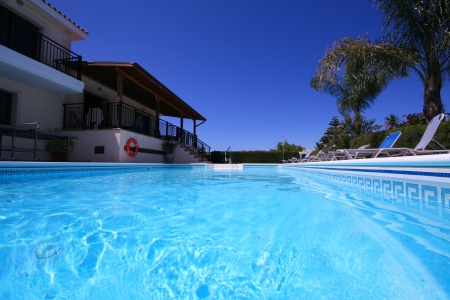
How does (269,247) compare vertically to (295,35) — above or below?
below

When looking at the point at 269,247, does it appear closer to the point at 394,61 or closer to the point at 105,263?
the point at 105,263

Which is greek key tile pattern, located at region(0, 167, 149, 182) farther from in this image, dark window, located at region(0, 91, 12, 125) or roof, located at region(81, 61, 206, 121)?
roof, located at region(81, 61, 206, 121)

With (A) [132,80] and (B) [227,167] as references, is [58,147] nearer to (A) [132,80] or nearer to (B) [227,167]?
(A) [132,80]

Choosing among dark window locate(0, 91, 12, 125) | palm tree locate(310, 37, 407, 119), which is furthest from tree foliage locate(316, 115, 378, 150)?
dark window locate(0, 91, 12, 125)

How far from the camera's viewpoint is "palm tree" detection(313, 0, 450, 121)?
7289mm

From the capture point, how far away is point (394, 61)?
8414 mm

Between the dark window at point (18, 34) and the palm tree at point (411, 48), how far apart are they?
11143 mm

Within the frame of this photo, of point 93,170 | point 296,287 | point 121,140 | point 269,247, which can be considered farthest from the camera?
point 121,140

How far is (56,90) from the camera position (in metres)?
8.91

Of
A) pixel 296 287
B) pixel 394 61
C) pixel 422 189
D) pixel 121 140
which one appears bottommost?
pixel 296 287

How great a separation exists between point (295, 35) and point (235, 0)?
4793mm

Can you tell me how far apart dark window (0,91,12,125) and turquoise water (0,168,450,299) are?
770 centimetres

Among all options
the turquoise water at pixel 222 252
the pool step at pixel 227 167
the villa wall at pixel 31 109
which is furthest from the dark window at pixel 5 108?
the pool step at pixel 227 167

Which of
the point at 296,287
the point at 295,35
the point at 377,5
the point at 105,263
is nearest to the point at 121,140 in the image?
the point at 105,263
